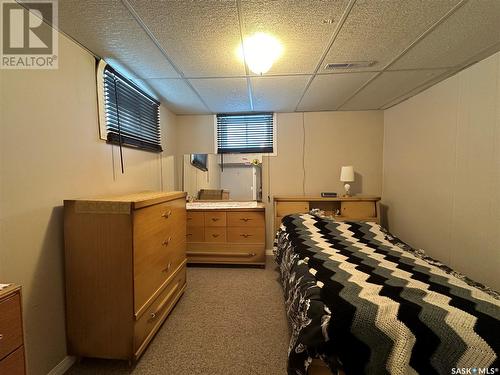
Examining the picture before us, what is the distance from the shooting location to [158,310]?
1.79m

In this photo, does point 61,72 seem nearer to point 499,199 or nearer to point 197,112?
point 197,112

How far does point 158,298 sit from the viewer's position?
71.3 inches

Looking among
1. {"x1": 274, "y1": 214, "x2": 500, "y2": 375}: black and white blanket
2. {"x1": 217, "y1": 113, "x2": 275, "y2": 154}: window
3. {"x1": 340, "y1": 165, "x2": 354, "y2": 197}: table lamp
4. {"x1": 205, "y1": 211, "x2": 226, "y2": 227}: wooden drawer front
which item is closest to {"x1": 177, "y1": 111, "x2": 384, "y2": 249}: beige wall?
{"x1": 217, "y1": 113, "x2": 275, "y2": 154}: window

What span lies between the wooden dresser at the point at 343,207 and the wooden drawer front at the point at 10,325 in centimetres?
264

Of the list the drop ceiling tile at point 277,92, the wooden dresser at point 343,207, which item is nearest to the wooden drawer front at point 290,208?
the wooden dresser at point 343,207

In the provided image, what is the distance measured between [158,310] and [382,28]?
2477 millimetres

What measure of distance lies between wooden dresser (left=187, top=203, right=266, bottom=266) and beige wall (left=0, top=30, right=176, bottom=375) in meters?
1.51

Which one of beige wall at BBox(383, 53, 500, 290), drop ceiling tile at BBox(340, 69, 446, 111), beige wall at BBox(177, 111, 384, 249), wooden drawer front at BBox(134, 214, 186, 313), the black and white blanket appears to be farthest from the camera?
beige wall at BBox(177, 111, 384, 249)

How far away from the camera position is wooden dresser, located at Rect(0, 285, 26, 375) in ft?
2.76

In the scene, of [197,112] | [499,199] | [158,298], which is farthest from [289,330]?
[197,112]

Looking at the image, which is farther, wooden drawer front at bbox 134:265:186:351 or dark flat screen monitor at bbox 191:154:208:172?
dark flat screen monitor at bbox 191:154:208:172

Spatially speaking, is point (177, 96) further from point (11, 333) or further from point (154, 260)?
point (11, 333)

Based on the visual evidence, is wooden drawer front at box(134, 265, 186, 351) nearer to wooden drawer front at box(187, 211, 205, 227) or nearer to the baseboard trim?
the baseboard trim

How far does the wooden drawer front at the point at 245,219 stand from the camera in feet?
10.2
